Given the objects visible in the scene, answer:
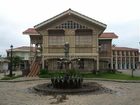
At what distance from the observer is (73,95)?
16.4 meters

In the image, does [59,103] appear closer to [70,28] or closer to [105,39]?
[70,28]

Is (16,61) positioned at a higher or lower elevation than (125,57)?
lower

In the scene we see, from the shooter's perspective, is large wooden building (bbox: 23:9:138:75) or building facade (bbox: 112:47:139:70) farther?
building facade (bbox: 112:47:139:70)

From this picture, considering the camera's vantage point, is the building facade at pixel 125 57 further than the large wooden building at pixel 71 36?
Yes

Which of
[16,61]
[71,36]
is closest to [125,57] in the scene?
[16,61]

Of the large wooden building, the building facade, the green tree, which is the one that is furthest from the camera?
the building facade

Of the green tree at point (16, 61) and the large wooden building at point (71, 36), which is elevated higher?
the large wooden building at point (71, 36)

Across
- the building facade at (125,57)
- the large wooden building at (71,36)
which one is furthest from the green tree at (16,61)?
the building facade at (125,57)

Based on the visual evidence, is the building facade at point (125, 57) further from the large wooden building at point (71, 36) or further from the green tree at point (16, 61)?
the large wooden building at point (71, 36)

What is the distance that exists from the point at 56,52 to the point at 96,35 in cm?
565

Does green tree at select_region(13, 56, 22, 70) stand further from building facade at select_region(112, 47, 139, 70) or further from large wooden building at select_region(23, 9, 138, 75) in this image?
building facade at select_region(112, 47, 139, 70)

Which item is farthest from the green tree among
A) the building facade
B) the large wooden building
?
the building facade

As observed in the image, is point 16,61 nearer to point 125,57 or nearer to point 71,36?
point 71,36

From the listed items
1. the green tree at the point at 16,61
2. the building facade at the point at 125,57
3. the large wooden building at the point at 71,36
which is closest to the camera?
the large wooden building at the point at 71,36
